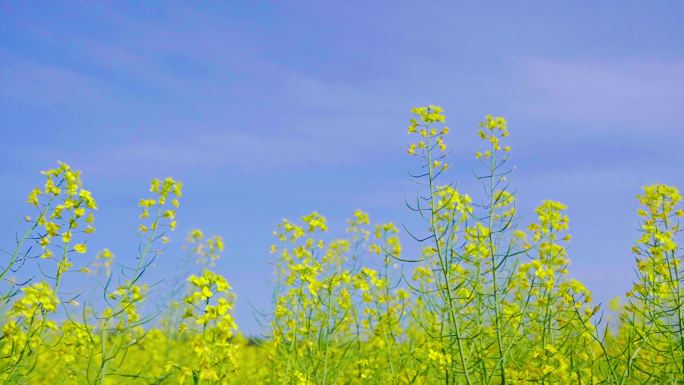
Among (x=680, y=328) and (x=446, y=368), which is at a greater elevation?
(x=680, y=328)

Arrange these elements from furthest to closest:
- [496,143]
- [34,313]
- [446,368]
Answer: [496,143] < [446,368] < [34,313]

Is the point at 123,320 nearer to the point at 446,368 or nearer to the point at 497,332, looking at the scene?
the point at 446,368

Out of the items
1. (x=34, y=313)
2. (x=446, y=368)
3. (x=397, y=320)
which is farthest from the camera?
(x=397, y=320)

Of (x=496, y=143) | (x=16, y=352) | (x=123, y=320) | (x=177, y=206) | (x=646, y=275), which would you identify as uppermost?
(x=496, y=143)

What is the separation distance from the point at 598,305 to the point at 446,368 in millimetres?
1098

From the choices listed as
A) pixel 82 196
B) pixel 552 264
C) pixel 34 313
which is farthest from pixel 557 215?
pixel 34 313

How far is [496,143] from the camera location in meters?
4.66

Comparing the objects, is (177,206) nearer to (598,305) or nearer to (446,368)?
(446,368)

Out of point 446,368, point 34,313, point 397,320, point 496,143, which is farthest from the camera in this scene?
point 397,320

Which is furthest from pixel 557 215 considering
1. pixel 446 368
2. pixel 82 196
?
pixel 82 196

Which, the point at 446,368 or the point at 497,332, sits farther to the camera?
the point at 446,368

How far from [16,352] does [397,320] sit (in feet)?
9.56

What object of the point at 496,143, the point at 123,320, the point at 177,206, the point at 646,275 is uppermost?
the point at 496,143

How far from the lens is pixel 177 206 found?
4.52 metres
